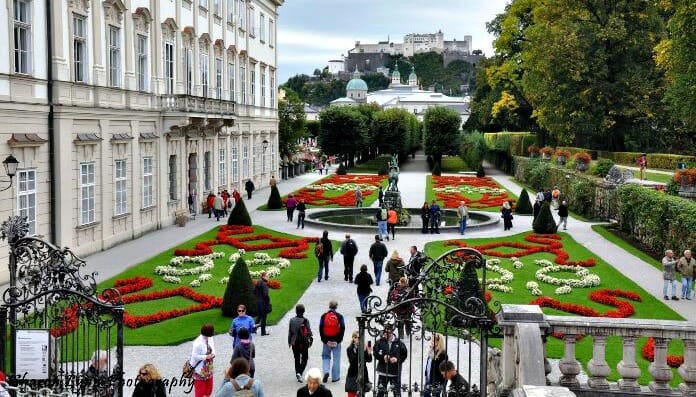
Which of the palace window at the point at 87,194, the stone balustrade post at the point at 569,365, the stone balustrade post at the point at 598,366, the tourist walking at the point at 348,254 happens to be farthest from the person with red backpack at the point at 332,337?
the palace window at the point at 87,194

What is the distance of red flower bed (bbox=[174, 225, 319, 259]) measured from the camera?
25.3 metres

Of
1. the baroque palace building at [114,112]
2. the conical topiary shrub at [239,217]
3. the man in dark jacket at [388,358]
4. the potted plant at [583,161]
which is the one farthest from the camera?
the potted plant at [583,161]

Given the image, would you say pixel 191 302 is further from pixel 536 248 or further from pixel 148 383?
pixel 536 248

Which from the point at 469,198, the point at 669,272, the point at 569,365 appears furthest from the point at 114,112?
the point at 469,198

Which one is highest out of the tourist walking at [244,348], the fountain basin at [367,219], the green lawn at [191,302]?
the tourist walking at [244,348]

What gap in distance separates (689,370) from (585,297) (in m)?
11.1

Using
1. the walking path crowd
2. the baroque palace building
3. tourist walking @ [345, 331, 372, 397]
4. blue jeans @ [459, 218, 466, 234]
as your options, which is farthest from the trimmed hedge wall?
tourist walking @ [345, 331, 372, 397]

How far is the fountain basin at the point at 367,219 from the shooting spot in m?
31.5

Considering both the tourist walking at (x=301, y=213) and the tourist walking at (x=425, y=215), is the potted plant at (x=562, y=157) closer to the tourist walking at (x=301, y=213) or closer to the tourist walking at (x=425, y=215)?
the tourist walking at (x=425, y=215)

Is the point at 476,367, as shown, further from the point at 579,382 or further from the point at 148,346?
the point at 148,346

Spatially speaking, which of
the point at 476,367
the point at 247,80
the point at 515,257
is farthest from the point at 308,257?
the point at 247,80

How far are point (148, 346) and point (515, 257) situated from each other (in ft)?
46.7

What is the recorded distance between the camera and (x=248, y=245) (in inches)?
1075

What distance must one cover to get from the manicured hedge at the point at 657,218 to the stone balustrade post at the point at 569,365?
15.3 meters
